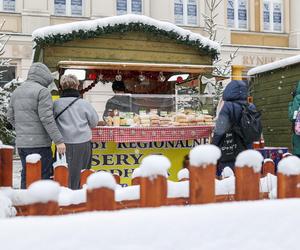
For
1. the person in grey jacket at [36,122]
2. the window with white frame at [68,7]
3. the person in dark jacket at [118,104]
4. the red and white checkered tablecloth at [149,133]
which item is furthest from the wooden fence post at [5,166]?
the window with white frame at [68,7]

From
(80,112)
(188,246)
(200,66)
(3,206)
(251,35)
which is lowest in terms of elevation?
(188,246)

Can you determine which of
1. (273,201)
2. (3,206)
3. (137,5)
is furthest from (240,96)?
(137,5)

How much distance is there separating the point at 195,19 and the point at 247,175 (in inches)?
790

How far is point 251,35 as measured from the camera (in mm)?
21844

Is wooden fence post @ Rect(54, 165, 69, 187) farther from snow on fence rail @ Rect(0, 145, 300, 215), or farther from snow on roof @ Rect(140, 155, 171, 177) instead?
snow on roof @ Rect(140, 155, 171, 177)

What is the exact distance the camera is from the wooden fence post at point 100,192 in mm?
1407

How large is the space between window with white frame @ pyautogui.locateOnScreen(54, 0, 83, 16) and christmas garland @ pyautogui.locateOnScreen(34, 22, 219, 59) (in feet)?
37.2

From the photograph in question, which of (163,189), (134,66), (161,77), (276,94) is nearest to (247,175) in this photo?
(163,189)

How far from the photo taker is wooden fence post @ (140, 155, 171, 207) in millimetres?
1479

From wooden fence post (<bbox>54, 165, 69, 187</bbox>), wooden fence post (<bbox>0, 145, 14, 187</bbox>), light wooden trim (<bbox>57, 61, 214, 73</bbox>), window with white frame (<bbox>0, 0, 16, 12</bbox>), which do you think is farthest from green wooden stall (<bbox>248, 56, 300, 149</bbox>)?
window with white frame (<bbox>0, 0, 16, 12</bbox>)

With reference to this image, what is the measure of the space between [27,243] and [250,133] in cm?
363

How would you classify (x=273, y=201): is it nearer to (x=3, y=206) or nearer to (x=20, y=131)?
(x=3, y=206)

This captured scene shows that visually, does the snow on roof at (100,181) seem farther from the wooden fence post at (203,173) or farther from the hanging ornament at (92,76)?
the hanging ornament at (92,76)

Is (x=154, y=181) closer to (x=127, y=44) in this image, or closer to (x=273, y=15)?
(x=127, y=44)
